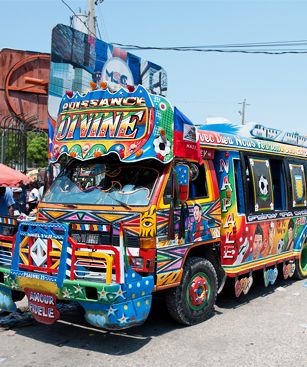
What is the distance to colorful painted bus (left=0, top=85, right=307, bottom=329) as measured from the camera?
473 cm

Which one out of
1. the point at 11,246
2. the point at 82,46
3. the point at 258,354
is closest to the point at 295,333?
the point at 258,354

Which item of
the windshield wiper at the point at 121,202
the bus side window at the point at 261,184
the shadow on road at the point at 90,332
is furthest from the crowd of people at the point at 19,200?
the bus side window at the point at 261,184

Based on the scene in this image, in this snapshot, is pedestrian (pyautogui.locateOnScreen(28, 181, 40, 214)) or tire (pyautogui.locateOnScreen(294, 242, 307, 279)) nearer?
tire (pyautogui.locateOnScreen(294, 242, 307, 279))

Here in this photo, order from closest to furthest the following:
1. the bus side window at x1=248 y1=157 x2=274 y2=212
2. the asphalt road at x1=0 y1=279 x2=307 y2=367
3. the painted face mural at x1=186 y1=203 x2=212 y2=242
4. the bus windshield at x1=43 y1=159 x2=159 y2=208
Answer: the asphalt road at x1=0 y1=279 x2=307 y2=367
the bus windshield at x1=43 y1=159 x2=159 y2=208
the painted face mural at x1=186 y1=203 x2=212 y2=242
the bus side window at x1=248 y1=157 x2=274 y2=212

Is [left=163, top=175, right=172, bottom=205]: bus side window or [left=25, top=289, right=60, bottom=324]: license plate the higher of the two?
[left=163, top=175, right=172, bottom=205]: bus side window

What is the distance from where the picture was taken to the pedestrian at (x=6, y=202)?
10172mm

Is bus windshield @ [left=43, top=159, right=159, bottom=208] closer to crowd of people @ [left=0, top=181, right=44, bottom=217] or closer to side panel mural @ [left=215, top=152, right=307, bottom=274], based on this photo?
side panel mural @ [left=215, top=152, right=307, bottom=274]

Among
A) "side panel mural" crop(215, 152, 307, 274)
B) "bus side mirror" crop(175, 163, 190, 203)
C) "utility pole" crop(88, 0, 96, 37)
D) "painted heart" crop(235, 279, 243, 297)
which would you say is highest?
"utility pole" crop(88, 0, 96, 37)

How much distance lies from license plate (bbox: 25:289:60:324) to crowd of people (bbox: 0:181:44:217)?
550 cm

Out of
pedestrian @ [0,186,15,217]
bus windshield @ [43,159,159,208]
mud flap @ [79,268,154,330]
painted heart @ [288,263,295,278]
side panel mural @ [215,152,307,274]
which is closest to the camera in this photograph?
mud flap @ [79,268,154,330]

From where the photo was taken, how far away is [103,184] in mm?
5660

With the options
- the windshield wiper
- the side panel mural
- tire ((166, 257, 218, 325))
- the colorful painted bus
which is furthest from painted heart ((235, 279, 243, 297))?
the windshield wiper

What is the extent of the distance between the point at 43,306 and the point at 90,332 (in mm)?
982

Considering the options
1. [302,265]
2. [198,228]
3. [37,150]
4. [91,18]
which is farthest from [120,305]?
[37,150]
